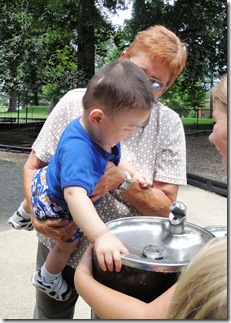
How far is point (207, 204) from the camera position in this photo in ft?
18.8

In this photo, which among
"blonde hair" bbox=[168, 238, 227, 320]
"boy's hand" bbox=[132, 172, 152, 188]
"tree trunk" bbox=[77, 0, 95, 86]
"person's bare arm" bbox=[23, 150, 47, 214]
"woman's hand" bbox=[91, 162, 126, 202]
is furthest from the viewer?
"tree trunk" bbox=[77, 0, 95, 86]

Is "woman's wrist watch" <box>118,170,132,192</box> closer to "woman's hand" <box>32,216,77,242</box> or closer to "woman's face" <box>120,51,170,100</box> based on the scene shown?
"woman's hand" <box>32,216,77,242</box>

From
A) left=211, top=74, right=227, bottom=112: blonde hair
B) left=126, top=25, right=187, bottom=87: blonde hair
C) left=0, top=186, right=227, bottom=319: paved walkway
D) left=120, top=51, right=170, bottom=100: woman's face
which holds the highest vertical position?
left=126, top=25, right=187, bottom=87: blonde hair

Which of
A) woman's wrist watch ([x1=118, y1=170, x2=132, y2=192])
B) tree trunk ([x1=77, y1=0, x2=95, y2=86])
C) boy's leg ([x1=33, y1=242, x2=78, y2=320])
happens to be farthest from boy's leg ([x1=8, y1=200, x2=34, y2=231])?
tree trunk ([x1=77, y1=0, x2=95, y2=86])

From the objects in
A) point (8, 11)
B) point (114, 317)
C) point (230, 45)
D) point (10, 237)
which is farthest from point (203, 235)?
point (8, 11)

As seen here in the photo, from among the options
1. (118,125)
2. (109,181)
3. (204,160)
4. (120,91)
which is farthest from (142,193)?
(204,160)

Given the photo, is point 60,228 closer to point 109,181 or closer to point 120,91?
point 109,181

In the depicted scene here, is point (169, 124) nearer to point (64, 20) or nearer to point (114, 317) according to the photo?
point (114, 317)

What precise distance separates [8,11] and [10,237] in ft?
33.6

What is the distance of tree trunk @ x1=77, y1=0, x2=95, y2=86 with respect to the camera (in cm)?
1169

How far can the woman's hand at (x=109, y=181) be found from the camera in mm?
1487

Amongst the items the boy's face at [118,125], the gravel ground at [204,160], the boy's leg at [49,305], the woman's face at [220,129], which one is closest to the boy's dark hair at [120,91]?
the boy's face at [118,125]

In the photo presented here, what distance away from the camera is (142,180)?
1.60 m

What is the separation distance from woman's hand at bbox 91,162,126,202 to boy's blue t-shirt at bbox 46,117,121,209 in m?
0.04
